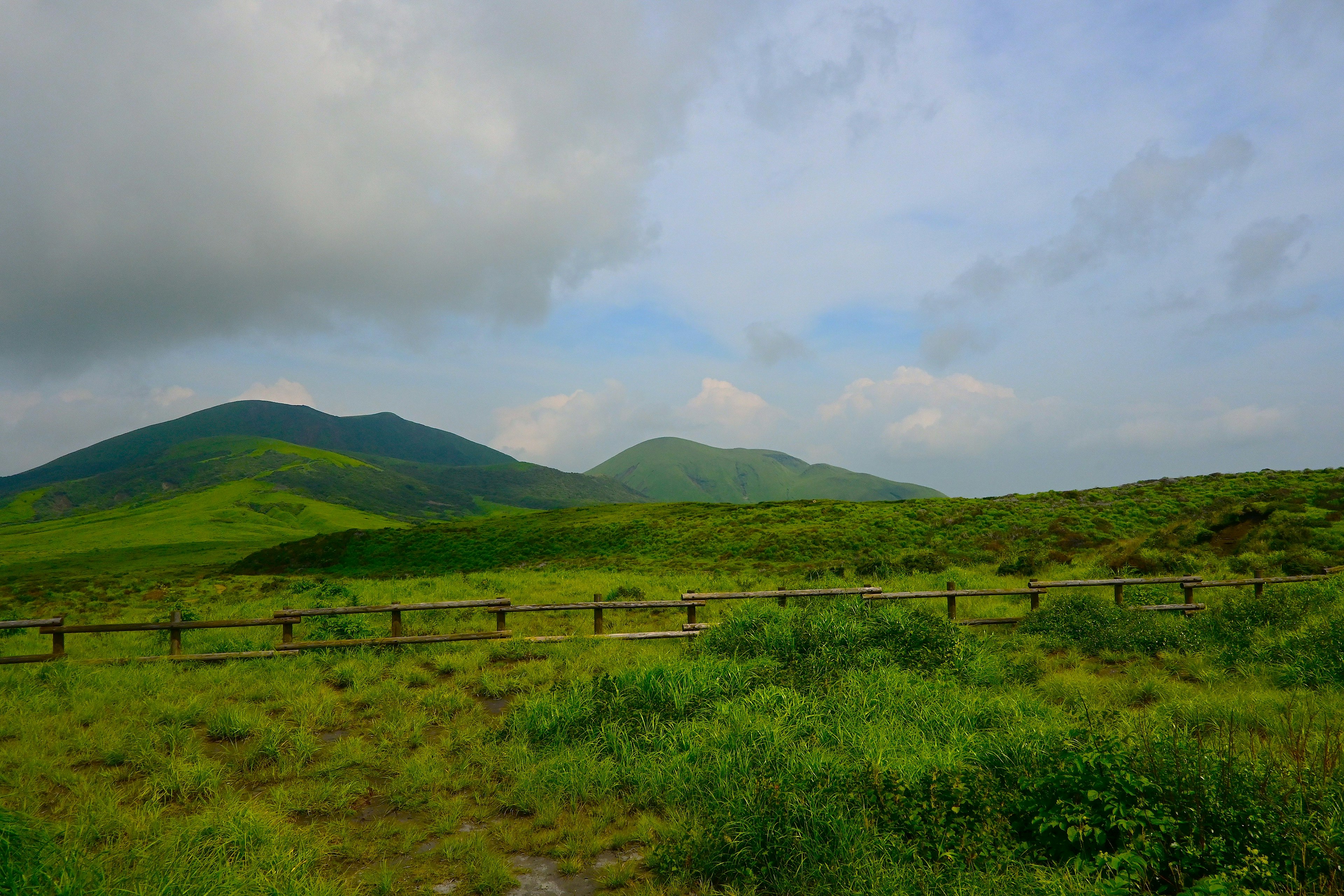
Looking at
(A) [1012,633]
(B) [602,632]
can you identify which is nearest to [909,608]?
(A) [1012,633]

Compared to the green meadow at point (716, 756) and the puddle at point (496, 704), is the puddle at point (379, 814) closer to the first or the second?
the green meadow at point (716, 756)

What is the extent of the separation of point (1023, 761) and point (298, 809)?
793 centimetres

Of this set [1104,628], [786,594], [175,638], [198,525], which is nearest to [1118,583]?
[1104,628]

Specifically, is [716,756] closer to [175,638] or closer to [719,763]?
[719,763]

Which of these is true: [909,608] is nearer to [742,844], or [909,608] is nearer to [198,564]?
[742,844]

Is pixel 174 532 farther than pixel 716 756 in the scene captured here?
Yes

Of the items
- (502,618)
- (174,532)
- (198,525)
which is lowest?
(502,618)

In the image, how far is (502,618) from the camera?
1488 centimetres

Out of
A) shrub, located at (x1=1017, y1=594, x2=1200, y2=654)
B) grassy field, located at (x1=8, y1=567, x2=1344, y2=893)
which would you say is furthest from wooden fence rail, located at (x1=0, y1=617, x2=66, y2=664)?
shrub, located at (x1=1017, y1=594, x2=1200, y2=654)

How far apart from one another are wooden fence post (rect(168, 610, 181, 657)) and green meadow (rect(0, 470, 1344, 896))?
595 mm

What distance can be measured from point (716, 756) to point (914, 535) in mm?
36921

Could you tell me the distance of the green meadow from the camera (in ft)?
17.7

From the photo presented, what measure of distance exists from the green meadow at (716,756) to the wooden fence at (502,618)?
0.35m

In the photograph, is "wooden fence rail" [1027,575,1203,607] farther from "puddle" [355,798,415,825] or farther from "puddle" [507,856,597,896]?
"puddle" [355,798,415,825]
